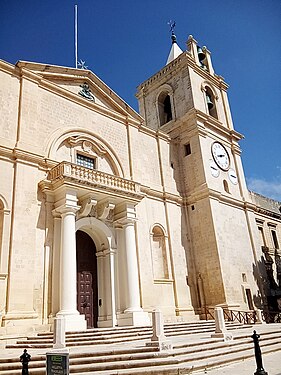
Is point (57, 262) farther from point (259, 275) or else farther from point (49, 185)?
point (259, 275)

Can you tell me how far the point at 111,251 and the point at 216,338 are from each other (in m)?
6.58

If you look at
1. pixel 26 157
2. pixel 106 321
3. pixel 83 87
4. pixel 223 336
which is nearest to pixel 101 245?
pixel 106 321

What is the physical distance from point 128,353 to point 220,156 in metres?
17.4

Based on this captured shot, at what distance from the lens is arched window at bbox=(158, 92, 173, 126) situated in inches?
1054

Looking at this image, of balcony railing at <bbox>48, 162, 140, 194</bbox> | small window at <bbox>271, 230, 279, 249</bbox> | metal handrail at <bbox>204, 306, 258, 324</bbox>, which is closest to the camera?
balcony railing at <bbox>48, 162, 140, 194</bbox>

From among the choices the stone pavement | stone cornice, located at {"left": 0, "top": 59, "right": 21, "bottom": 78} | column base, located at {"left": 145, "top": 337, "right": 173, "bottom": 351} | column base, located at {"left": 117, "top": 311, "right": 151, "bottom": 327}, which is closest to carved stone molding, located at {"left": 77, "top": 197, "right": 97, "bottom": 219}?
column base, located at {"left": 117, "top": 311, "right": 151, "bottom": 327}

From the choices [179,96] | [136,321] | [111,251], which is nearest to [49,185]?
[111,251]

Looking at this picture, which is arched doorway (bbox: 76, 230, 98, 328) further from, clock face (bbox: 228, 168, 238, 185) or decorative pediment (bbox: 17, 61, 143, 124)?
clock face (bbox: 228, 168, 238, 185)

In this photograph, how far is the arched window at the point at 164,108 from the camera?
26766 mm

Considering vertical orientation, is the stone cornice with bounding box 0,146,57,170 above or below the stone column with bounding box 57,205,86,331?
above

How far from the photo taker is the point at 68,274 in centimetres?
1297

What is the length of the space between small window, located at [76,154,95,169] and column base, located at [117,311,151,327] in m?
7.51

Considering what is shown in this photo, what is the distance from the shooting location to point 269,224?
28.6m

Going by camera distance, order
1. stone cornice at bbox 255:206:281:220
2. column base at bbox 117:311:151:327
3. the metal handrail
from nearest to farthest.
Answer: column base at bbox 117:311:151:327, the metal handrail, stone cornice at bbox 255:206:281:220
